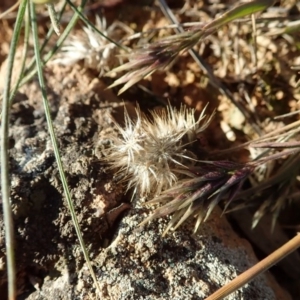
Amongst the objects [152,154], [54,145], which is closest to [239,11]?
[152,154]

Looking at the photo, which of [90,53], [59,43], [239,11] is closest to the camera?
[239,11]

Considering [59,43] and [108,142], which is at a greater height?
[59,43]

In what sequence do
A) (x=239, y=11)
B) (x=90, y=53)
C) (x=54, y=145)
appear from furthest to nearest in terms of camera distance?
(x=90, y=53) → (x=239, y=11) → (x=54, y=145)

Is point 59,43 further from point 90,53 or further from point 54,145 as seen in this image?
point 54,145

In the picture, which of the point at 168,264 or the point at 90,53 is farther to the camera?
the point at 90,53

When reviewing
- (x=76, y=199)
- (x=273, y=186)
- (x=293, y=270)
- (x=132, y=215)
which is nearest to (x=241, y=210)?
(x=273, y=186)

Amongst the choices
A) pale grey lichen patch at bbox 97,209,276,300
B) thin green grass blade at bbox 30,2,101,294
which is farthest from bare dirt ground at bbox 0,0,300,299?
thin green grass blade at bbox 30,2,101,294
